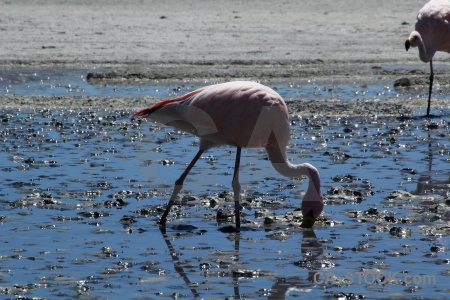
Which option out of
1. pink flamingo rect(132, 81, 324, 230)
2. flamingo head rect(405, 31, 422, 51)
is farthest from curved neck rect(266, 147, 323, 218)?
flamingo head rect(405, 31, 422, 51)

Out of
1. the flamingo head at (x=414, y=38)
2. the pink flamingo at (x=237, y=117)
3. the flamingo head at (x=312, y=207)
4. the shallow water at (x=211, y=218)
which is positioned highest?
the flamingo head at (x=414, y=38)

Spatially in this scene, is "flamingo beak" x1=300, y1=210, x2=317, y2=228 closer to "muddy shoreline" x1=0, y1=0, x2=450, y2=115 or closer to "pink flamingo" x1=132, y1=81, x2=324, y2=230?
"pink flamingo" x1=132, y1=81, x2=324, y2=230

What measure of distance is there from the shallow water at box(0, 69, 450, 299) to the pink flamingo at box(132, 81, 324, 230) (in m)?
0.48

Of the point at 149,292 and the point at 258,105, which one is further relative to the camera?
the point at 258,105

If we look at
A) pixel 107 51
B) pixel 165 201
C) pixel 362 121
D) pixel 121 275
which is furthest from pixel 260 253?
pixel 107 51

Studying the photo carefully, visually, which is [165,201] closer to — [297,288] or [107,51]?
[297,288]

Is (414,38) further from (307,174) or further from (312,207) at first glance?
(312,207)

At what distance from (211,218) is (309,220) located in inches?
33.4

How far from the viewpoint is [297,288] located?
19.1 ft

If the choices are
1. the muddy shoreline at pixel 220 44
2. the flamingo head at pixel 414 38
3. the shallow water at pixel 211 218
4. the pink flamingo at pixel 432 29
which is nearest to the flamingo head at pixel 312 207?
the shallow water at pixel 211 218

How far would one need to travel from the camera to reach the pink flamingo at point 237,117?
7.35 metres

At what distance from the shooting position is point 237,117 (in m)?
7.38

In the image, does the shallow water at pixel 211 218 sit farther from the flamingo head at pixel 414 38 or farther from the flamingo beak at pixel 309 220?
the flamingo head at pixel 414 38

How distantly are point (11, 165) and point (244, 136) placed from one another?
3.00 metres
